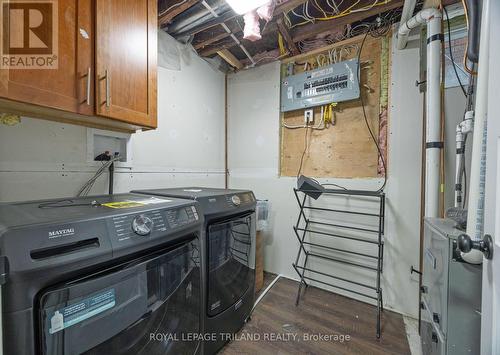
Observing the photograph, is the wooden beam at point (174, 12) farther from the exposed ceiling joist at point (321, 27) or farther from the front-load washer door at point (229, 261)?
the front-load washer door at point (229, 261)

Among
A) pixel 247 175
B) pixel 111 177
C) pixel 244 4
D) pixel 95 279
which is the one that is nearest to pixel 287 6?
pixel 244 4

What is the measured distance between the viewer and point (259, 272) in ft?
7.56

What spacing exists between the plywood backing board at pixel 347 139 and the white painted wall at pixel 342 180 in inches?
4.6

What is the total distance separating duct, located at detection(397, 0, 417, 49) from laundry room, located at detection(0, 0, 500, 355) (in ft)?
0.05

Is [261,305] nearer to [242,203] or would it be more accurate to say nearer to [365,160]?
[242,203]

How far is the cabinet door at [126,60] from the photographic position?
3.69 ft

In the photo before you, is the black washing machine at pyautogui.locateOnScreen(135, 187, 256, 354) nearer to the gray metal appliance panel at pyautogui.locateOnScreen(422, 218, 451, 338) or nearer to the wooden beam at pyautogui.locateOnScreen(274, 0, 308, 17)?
the gray metal appliance panel at pyautogui.locateOnScreen(422, 218, 451, 338)

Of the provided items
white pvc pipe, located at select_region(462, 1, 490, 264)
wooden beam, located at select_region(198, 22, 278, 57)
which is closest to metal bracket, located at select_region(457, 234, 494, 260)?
white pvc pipe, located at select_region(462, 1, 490, 264)

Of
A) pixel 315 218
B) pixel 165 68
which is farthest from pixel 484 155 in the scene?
pixel 165 68

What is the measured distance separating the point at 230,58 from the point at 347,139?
155 centimetres

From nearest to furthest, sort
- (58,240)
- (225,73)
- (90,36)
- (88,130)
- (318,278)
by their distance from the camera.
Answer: (58,240) < (90,36) < (88,130) < (318,278) < (225,73)

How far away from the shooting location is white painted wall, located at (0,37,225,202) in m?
1.25

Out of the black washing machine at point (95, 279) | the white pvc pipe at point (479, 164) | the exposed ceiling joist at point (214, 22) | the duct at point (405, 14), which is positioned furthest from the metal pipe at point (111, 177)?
the duct at point (405, 14)

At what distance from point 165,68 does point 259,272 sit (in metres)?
2.15
